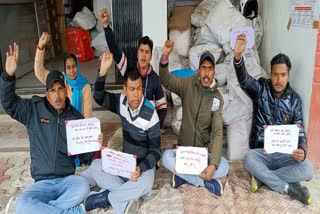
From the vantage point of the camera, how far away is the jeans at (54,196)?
1882mm

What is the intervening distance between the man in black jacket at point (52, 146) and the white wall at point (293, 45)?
1542mm

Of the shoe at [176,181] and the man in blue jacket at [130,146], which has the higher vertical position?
the man in blue jacket at [130,146]

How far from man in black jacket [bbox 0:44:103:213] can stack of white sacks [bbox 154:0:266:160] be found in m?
1.20

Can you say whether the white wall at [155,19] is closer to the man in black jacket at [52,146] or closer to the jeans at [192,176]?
the jeans at [192,176]

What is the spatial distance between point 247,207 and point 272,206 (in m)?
0.17

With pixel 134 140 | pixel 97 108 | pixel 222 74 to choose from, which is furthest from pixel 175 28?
pixel 134 140

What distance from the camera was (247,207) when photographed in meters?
2.19

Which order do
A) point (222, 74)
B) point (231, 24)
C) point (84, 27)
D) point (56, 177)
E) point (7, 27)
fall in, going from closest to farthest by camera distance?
1. point (56, 177)
2. point (222, 74)
3. point (231, 24)
4. point (7, 27)
5. point (84, 27)

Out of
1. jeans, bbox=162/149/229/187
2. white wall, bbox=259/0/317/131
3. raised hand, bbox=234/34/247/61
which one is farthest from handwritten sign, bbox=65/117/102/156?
white wall, bbox=259/0/317/131

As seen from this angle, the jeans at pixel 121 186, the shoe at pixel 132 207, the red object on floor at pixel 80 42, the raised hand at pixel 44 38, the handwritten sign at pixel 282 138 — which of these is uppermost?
the raised hand at pixel 44 38

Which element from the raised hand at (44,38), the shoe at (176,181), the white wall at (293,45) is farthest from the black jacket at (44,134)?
the white wall at (293,45)

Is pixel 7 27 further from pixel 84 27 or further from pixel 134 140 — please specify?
pixel 134 140

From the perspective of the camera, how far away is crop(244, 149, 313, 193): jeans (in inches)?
89.1

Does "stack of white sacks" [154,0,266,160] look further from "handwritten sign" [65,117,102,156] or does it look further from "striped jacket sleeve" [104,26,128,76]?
"handwritten sign" [65,117,102,156]
